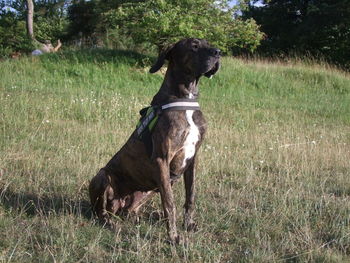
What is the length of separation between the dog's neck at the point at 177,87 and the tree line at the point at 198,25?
7.69 meters

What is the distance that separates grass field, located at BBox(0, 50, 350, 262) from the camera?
2.98 m

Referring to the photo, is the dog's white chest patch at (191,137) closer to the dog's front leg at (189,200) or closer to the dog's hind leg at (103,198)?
the dog's front leg at (189,200)

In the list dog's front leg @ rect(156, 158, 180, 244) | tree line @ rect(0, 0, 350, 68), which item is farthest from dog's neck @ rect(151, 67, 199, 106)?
tree line @ rect(0, 0, 350, 68)

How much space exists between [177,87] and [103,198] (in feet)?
3.64

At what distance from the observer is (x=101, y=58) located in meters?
12.0

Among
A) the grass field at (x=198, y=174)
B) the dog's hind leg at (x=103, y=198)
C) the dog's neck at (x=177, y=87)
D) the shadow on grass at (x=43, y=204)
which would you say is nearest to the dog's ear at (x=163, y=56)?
the dog's neck at (x=177, y=87)

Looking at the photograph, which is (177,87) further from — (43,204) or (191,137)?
(43,204)

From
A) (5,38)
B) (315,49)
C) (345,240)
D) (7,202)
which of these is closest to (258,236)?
(345,240)

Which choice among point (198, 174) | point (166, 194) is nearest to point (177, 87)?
point (166, 194)

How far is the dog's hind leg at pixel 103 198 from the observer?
3.62 metres

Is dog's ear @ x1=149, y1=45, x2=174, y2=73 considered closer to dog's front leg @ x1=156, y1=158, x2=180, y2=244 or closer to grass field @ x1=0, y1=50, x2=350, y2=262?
dog's front leg @ x1=156, y1=158, x2=180, y2=244

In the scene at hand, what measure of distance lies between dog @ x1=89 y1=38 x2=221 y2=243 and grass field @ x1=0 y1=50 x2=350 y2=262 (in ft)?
0.60

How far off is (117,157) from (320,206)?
69.0 inches

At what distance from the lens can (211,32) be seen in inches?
468
